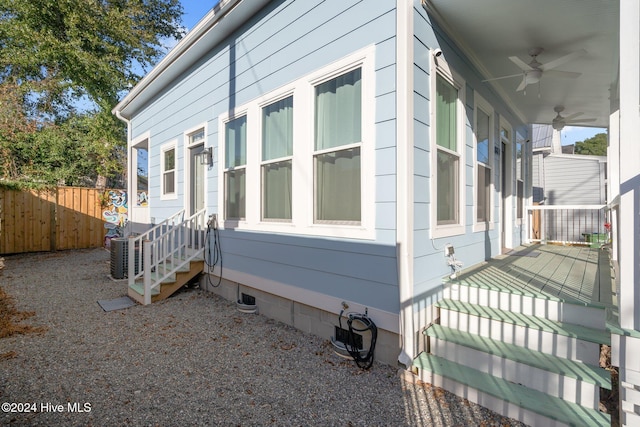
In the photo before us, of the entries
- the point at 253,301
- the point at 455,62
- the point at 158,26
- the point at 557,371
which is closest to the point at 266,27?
the point at 455,62

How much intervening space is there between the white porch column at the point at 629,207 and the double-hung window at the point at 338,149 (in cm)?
183

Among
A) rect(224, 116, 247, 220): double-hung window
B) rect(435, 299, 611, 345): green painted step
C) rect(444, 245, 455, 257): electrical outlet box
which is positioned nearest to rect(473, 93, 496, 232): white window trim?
rect(444, 245, 455, 257): electrical outlet box

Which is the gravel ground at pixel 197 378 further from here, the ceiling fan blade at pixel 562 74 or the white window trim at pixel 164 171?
the ceiling fan blade at pixel 562 74

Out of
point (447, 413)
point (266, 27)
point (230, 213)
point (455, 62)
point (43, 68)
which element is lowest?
point (447, 413)

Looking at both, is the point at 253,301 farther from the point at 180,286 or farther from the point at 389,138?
the point at 389,138

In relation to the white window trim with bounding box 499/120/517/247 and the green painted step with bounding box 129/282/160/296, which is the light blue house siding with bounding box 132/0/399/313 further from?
the white window trim with bounding box 499/120/517/247

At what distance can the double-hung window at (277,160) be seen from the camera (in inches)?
152

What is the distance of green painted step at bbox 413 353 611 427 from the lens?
6.52 ft

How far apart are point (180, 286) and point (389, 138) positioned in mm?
4039

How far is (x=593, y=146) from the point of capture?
105 feet

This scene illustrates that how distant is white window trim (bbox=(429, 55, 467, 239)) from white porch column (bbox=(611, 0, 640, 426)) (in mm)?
1335

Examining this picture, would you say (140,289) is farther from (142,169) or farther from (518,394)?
(142,169)

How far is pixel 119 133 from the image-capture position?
13109 millimetres

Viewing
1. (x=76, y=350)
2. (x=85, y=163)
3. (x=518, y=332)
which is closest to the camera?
(x=518, y=332)
